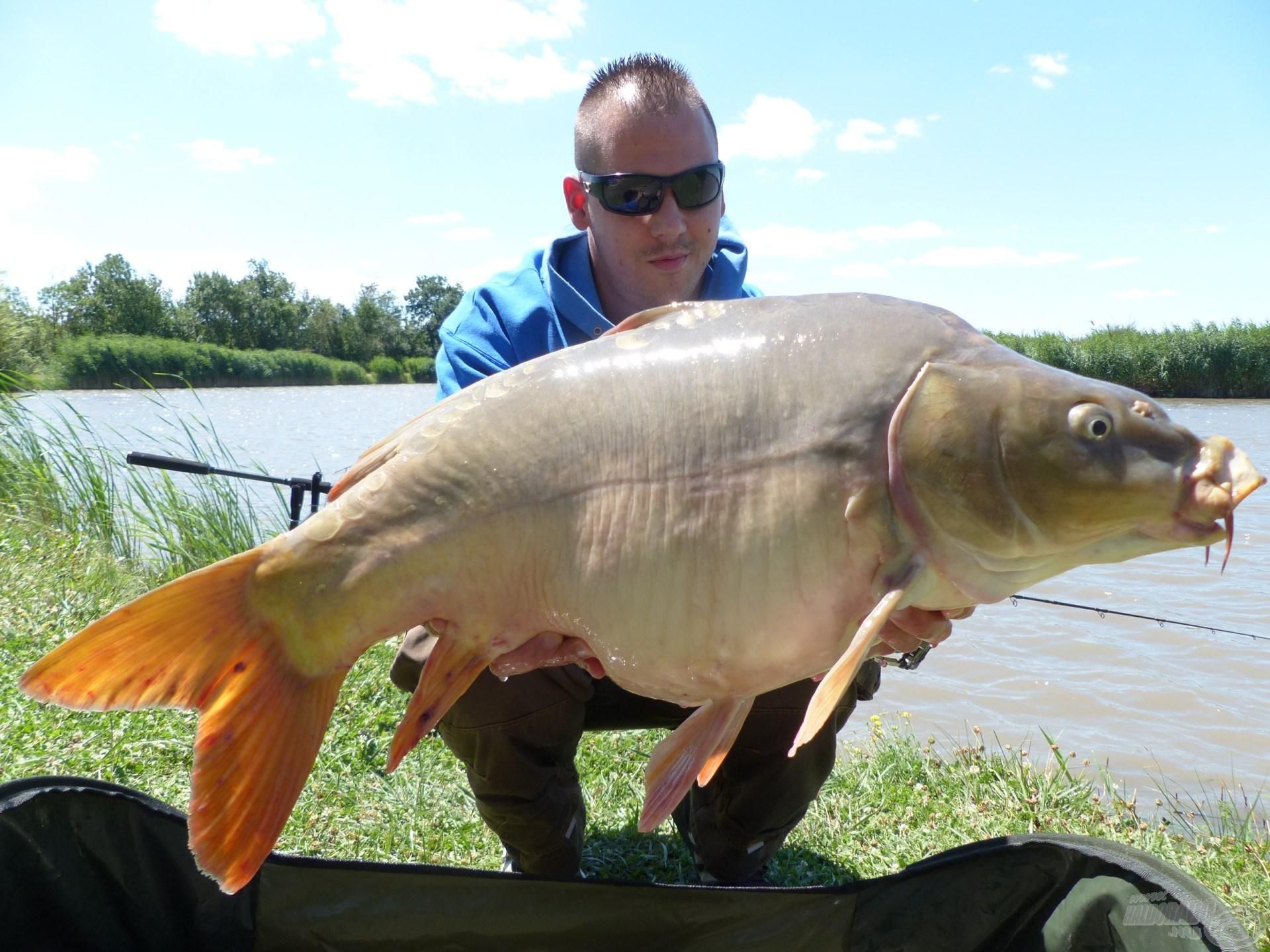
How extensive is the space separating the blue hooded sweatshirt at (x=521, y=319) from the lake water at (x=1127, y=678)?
5.99ft

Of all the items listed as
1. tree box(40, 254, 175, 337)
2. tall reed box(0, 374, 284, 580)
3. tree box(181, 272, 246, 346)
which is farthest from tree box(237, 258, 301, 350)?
tall reed box(0, 374, 284, 580)

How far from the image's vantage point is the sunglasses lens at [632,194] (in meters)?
2.06

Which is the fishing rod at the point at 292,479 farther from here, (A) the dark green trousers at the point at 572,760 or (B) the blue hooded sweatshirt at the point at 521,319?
(A) the dark green trousers at the point at 572,760

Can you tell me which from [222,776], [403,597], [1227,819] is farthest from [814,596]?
[1227,819]

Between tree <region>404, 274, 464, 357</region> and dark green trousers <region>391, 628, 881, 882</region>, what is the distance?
59.2 meters

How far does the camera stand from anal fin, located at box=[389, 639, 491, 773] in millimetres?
1258

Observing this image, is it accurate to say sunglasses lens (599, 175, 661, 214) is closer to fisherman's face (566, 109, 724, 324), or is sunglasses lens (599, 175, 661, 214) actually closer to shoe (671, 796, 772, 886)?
fisherman's face (566, 109, 724, 324)

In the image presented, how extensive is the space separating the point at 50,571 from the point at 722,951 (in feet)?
11.0

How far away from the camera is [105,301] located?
4644 centimetres

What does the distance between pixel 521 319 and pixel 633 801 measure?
47.1 inches

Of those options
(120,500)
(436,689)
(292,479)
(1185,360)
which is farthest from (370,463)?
(1185,360)

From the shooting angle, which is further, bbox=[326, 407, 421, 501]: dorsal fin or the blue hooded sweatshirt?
the blue hooded sweatshirt

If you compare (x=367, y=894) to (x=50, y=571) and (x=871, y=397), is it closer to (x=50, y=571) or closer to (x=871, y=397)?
(x=871, y=397)

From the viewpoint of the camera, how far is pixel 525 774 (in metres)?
1.88
